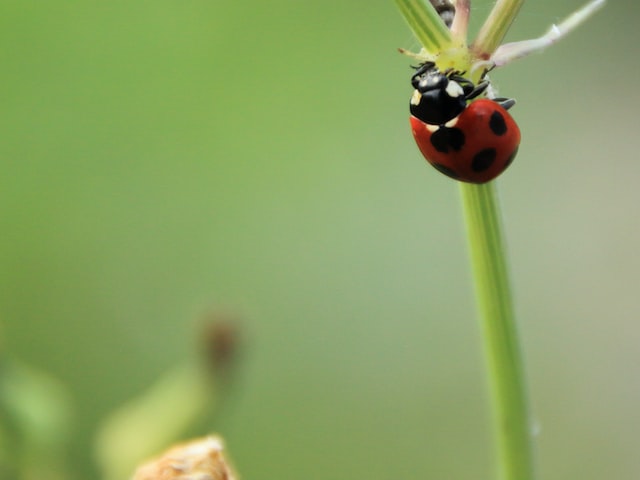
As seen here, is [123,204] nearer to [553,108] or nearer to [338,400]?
[338,400]

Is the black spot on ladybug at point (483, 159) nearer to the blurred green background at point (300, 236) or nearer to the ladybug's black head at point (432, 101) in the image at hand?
the ladybug's black head at point (432, 101)

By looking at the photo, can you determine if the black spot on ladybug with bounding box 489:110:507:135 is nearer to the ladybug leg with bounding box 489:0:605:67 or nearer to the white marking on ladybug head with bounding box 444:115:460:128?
the white marking on ladybug head with bounding box 444:115:460:128

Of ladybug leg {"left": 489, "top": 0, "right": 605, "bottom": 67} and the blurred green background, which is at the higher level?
ladybug leg {"left": 489, "top": 0, "right": 605, "bottom": 67}

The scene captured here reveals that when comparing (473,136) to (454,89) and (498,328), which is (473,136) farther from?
(498,328)

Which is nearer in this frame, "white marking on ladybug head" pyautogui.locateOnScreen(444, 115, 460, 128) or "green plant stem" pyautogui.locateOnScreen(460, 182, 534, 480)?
"green plant stem" pyautogui.locateOnScreen(460, 182, 534, 480)

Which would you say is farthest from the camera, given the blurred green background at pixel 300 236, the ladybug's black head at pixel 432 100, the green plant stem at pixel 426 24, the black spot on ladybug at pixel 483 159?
the blurred green background at pixel 300 236

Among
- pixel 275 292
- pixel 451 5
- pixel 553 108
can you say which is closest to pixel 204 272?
pixel 275 292

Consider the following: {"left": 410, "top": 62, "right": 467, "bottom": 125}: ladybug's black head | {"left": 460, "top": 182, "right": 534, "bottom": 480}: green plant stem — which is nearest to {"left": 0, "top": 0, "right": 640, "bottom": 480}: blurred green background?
{"left": 410, "top": 62, "right": 467, "bottom": 125}: ladybug's black head

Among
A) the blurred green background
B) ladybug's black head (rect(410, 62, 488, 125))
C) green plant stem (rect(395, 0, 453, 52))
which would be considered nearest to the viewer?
green plant stem (rect(395, 0, 453, 52))

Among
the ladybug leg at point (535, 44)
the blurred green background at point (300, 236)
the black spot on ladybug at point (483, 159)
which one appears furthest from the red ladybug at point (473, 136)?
the blurred green background at point (300, 236)
